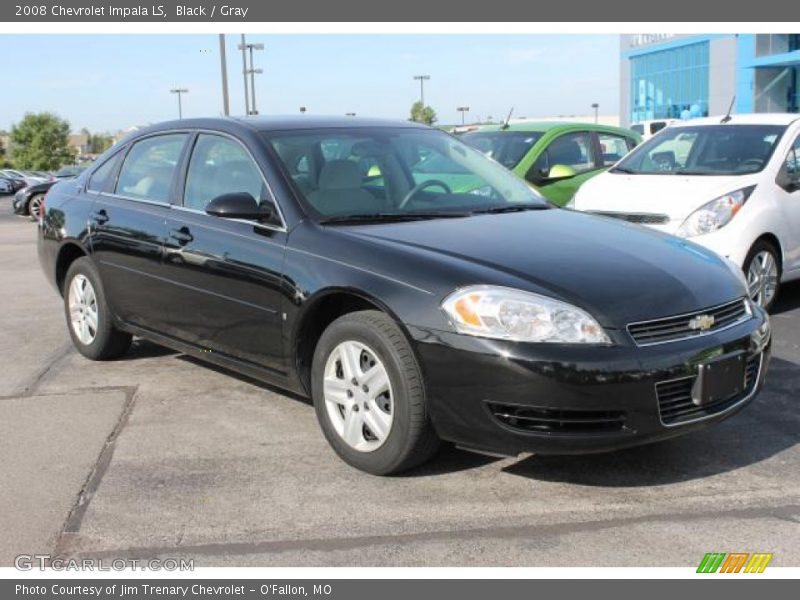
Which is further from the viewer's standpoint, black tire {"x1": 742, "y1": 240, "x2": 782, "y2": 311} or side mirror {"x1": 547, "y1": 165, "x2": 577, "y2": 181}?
side mirror {"x1": 547, "y1": 165, "x2": 577, "y2": 181}

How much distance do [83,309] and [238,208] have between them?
2287 mm

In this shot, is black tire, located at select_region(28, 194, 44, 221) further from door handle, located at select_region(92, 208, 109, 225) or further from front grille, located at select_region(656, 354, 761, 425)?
front grille, located at select_region(656, 354, 761, 425)

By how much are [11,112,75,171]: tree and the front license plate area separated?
271 feet

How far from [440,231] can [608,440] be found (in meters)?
1.28

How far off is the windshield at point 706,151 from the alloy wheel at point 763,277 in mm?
765

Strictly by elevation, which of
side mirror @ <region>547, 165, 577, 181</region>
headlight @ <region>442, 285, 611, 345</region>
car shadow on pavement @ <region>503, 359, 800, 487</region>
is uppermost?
side mirror @ <region>547, 165, 577, 181</region>

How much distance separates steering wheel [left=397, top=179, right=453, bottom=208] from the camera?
185 inches

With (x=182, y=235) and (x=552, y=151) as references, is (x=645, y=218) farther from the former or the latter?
(x=182, y=235)

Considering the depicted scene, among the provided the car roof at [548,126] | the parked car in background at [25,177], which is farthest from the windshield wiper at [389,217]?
the parked car in background at [25,177]

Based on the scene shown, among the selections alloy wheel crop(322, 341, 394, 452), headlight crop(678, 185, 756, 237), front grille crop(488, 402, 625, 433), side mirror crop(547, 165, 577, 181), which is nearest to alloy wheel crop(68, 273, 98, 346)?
alloy wheel crop(322, 341, 394, 452)

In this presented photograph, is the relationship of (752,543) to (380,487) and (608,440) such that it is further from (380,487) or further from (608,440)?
(380,487)

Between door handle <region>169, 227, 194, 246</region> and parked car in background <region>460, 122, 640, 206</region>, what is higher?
parked car in background <region>460, 122, 640, 206</region>

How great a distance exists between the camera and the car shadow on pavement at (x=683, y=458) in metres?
4.01

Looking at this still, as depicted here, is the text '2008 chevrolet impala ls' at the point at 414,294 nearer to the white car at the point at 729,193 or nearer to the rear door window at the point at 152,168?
the rear door window at the point at 152,168
